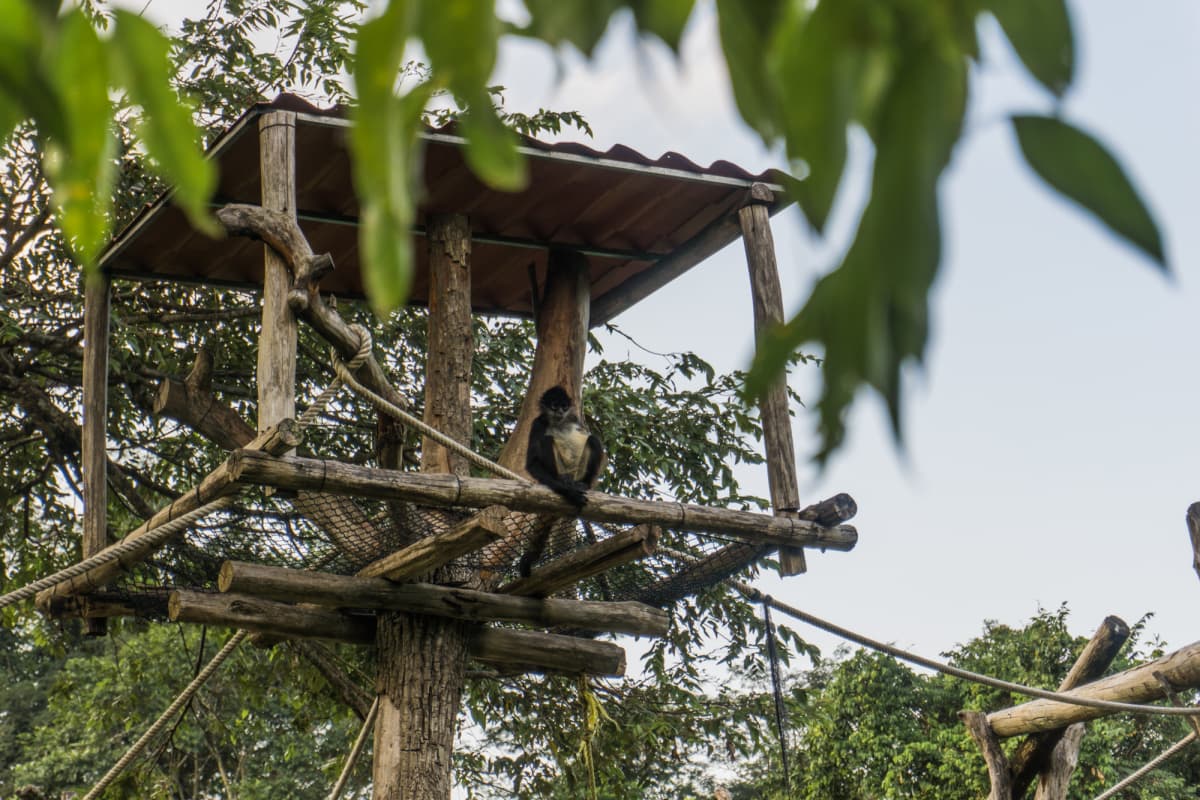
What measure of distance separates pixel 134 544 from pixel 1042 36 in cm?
536

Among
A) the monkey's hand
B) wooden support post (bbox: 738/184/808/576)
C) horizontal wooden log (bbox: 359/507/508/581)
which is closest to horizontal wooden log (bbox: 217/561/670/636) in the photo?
horizontal wooden log (bbox: 359/507/508/581)

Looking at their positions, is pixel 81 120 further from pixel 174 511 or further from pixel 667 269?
pixel 667 269

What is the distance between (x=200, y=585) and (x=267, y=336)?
7.50ft

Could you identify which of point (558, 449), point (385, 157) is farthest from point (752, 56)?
point (558, 449)

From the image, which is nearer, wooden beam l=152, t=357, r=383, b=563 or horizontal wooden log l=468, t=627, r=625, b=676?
wooden beam l=152, t=357, r=383, b=563

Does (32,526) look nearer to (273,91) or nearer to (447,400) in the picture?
(273,91)

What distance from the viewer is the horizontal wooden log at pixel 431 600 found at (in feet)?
19.0

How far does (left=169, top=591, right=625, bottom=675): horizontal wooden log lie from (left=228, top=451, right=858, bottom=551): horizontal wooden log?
131 centimetres

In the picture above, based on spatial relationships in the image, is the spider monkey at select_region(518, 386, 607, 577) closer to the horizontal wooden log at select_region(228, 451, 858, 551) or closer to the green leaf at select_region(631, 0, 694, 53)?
the horizontal wooden log at select_region(228, 451, 858, 551)

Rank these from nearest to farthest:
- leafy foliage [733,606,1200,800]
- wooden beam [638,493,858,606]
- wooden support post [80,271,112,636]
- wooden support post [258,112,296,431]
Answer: wooden support post [258,112,296,431] < wooden beam [638,493,858,606] < wooden support post [80,271,112,636] < leafy foliage [733,606,1200,800]

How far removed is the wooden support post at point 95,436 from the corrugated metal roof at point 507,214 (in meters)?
0.46

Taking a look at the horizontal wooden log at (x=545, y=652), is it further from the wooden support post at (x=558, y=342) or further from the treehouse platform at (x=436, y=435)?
the wooden support post at (x=558, y=342)

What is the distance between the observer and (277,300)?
5.28 m

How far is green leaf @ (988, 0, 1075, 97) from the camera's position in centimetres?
76
